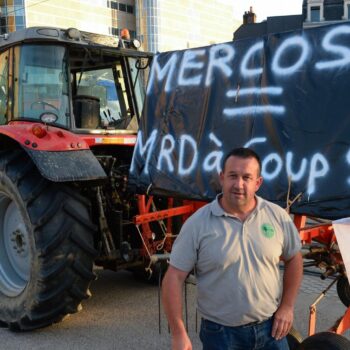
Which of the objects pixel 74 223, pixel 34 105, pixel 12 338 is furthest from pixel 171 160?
pixel 12 338

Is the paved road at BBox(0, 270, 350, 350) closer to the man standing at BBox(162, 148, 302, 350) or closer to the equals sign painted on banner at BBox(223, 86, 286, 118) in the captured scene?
the man standing at BBox(162, 148, 302, 350)

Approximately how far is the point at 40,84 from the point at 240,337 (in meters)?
2.98

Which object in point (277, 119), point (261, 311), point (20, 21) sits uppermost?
point (20, 21)

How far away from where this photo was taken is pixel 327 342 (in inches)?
111

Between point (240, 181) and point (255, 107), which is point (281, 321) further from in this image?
point (255, 107)

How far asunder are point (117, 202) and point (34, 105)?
1.09m

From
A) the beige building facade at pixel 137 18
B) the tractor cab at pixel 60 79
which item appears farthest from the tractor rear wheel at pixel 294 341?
the beige building facade at pixel 137 18

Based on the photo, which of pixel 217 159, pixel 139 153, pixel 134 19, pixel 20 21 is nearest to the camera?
pixel 217 159

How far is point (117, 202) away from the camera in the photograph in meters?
A: 4.48

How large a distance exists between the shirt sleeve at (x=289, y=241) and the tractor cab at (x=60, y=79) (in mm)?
2494

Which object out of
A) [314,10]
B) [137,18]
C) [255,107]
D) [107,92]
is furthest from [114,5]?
[255,107]

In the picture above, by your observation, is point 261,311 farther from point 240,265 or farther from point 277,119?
point 277,119

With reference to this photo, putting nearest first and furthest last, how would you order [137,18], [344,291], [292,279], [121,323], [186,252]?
[186,252] < [292,279] < [344,291] < [121,323] < [137,18]

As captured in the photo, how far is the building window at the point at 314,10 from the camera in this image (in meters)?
30.6
